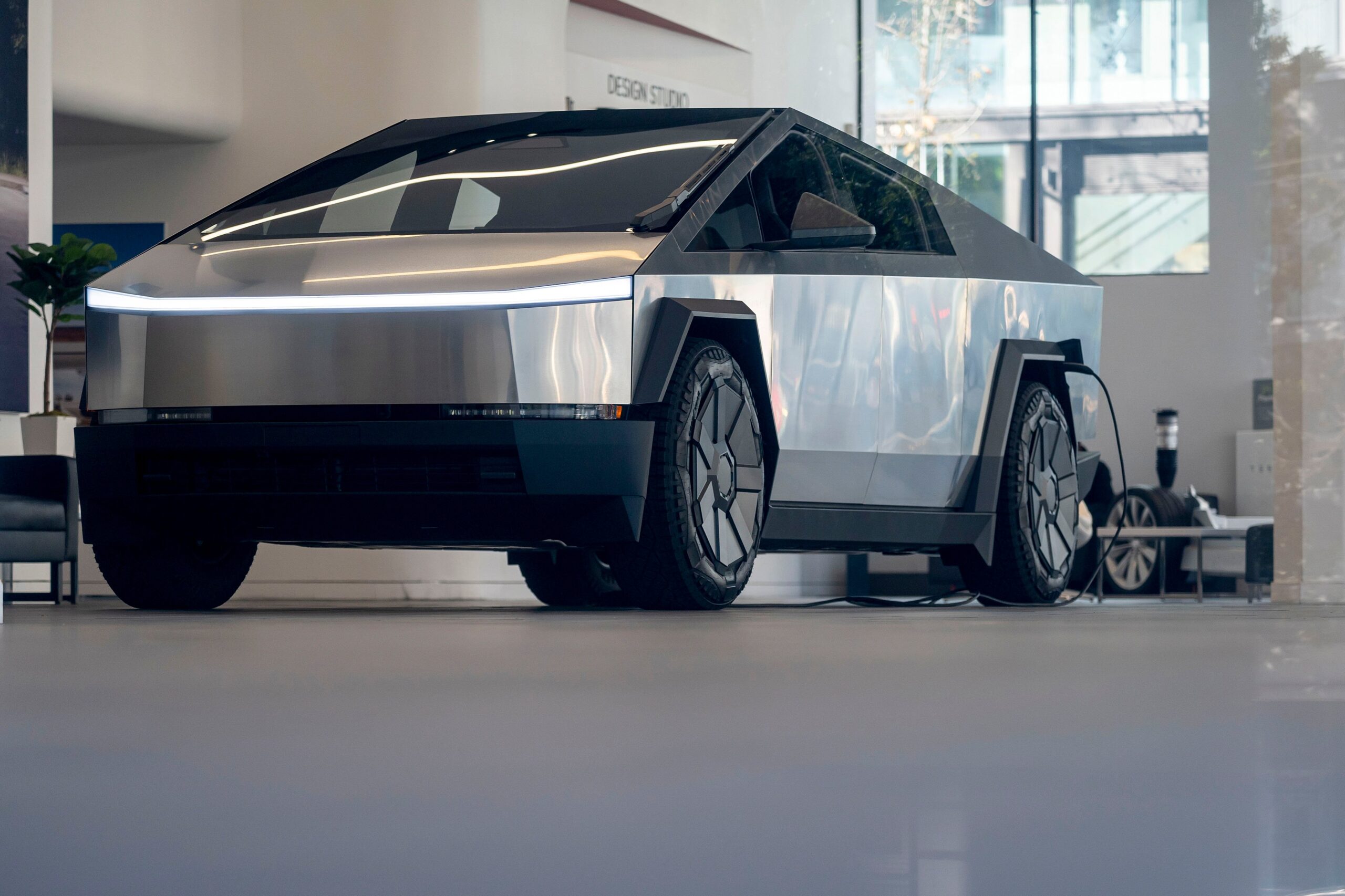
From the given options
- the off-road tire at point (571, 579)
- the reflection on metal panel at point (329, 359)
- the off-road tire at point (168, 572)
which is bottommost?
the off-road tire at point (571, 579)

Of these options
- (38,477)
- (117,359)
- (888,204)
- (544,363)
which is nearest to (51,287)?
(38,477)

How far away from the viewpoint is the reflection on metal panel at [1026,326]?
5137mm

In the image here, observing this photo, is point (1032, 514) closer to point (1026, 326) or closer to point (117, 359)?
point (1026, 326)

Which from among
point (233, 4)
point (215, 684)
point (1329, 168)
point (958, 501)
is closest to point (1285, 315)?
point (1329, 168)

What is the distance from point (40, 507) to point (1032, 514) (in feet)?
13.0

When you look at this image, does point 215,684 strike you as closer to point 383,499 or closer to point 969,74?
point 383,499

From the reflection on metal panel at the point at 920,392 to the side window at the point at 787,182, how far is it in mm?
329

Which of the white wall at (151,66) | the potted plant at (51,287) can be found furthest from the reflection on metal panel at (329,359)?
the white wall at (151,66)

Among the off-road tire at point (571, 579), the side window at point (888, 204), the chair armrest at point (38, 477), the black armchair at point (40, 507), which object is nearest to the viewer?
the side window at point (888, 204)

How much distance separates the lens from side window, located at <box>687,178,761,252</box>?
423 centimetres

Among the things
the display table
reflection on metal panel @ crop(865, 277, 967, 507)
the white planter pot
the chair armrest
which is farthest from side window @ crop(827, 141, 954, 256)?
the display table

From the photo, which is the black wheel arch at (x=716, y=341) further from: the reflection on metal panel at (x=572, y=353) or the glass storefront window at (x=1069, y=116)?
the glass storefront window at (x=1069, y=116)

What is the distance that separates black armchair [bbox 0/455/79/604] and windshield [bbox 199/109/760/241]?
103 inches

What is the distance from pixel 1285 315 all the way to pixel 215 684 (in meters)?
4.57
